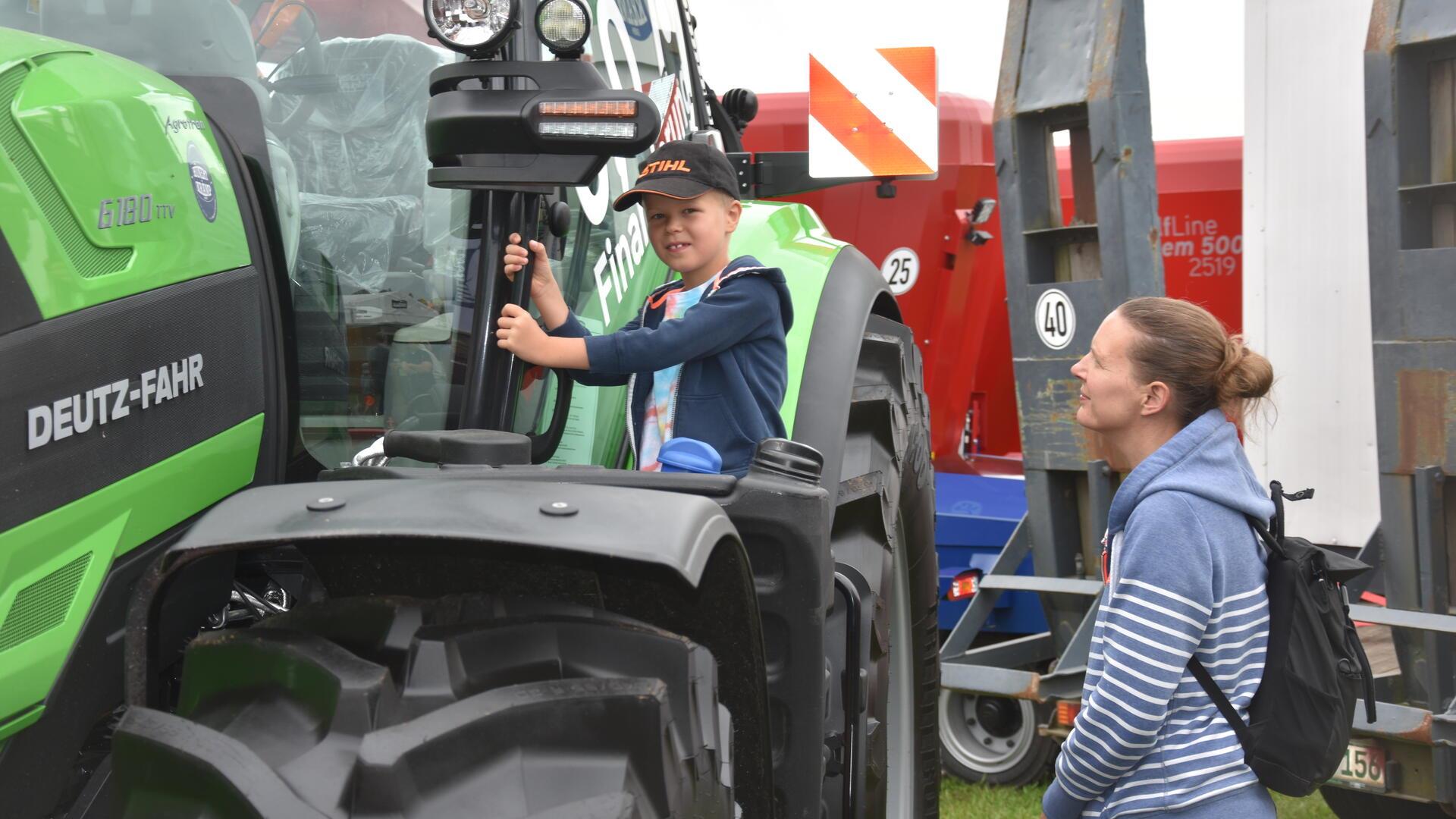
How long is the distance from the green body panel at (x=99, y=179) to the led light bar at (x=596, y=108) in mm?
424

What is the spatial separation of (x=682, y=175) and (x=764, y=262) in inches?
Result: 20.8

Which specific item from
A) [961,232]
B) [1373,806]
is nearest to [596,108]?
[1373,806]

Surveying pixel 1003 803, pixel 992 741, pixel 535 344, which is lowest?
pixel 1003 803

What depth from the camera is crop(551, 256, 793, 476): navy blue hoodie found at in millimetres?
2156

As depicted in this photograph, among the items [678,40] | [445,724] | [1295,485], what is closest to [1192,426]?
[445,724]

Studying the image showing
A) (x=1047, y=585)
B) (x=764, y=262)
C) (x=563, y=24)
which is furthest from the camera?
(x=1047, y=585)

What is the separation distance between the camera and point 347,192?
2.04m

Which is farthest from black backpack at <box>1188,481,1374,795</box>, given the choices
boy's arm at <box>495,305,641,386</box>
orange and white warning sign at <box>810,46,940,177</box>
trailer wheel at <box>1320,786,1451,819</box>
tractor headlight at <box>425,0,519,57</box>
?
trailer wheel at <box>1320,786,1451,819</box>

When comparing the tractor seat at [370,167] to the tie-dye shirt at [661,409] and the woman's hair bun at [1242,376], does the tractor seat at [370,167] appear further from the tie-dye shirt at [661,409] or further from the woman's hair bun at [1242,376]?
the woman's hair bun at [1242,376]

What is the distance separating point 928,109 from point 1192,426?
186 centimetres

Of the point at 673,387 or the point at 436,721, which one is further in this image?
the point at 673,387

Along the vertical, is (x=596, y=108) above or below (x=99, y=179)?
above

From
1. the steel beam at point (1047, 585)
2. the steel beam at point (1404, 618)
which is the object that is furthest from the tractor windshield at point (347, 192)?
the steel beam at point (1047, 585)

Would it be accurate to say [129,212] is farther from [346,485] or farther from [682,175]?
[682,175]
